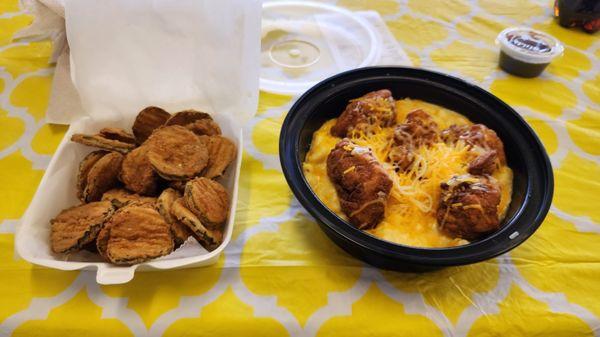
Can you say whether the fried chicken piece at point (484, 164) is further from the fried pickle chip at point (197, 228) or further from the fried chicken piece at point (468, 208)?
the fried pickle chip at point (197, 228)

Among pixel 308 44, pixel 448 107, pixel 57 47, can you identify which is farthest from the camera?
pixel 308 44

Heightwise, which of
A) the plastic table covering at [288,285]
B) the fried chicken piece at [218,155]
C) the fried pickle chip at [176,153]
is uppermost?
the fried pickle chip at [176,153]

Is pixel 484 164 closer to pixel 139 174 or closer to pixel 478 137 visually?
pixel 478 137

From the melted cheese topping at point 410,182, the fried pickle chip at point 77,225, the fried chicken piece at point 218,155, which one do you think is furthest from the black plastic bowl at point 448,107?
the fried pickle chip at point 77,225

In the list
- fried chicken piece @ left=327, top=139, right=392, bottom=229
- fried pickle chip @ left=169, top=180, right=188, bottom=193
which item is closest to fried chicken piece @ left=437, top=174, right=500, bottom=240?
fried chicken piece @ left=327, top=139, right=392, bottom=229

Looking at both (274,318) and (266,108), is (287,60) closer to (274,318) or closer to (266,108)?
(266,108)

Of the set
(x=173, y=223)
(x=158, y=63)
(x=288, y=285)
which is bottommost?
(x=288, y=285)

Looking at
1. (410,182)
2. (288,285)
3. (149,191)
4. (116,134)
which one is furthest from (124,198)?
(410,182)

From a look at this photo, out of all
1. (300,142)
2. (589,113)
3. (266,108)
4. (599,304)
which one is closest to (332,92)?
(300,142)
